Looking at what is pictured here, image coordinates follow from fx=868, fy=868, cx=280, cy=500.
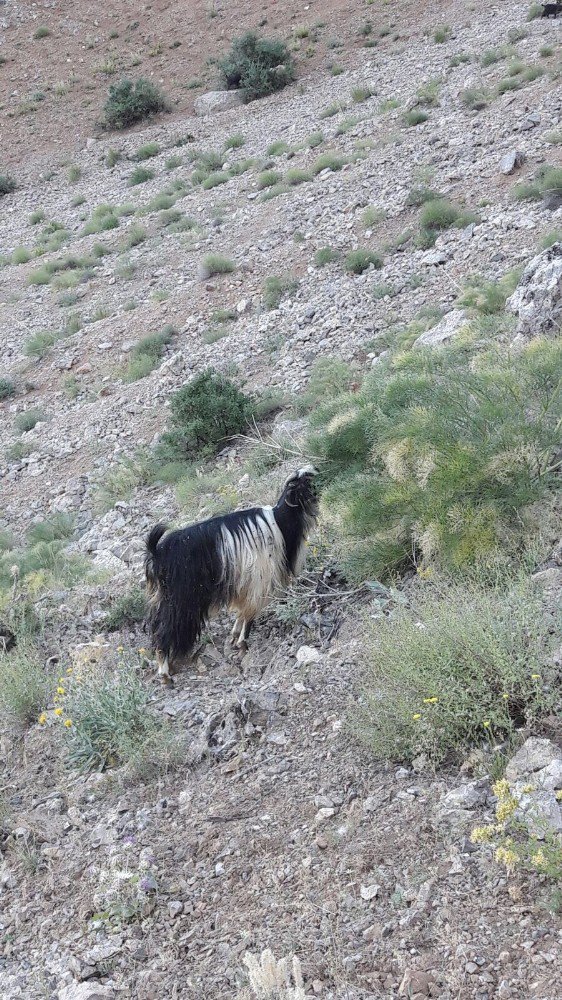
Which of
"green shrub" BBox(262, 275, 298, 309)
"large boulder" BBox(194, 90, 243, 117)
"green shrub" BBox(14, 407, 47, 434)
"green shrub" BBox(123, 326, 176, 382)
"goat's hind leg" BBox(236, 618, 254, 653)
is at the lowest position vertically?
"green shrub" BBox(14, 407, 47, 434)

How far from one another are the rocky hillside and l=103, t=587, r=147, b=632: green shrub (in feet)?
0.09

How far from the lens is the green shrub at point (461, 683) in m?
3.65

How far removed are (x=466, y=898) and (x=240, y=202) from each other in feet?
50.7

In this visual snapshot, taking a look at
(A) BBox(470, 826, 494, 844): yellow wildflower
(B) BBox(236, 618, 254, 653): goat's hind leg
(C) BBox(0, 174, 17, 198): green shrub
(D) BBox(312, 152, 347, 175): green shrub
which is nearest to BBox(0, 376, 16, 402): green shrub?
(D) BBox(312, 152, 347, 175): green shrub

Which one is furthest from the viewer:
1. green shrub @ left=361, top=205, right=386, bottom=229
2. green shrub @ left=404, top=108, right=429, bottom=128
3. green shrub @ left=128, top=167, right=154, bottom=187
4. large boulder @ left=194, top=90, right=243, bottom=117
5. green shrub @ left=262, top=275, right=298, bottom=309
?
large boulder @ left=194, top=90, right=243, bottom=117

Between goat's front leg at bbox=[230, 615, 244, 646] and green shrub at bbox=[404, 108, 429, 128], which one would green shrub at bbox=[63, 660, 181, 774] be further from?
green shrub at bbox=[404, 108, 429, 128]

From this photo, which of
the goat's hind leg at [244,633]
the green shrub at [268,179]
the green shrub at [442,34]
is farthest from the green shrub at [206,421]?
the green shrub at [442,34]

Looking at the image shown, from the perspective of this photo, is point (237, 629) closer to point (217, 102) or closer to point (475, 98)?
point (475, 98)

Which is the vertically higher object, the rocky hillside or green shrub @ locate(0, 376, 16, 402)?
the rocky hillside

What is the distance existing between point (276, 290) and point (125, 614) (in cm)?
748

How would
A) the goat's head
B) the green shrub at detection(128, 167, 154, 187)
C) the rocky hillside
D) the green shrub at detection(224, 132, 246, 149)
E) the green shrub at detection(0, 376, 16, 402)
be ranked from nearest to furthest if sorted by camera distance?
1. the rocky hillside
2. the goat's head
3. the green shrub at detection(0, 376, 16, 402)
4. the green shrub at detection(224, 132, 246, 149)
5. the green shrub at detection(128, 167, 154, 187)

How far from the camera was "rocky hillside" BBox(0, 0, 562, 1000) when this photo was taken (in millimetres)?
3229

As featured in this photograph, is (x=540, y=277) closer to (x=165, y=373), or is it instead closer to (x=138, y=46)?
(x=165, y=373)

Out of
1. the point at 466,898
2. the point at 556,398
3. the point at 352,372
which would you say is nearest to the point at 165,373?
the point at 352,372
